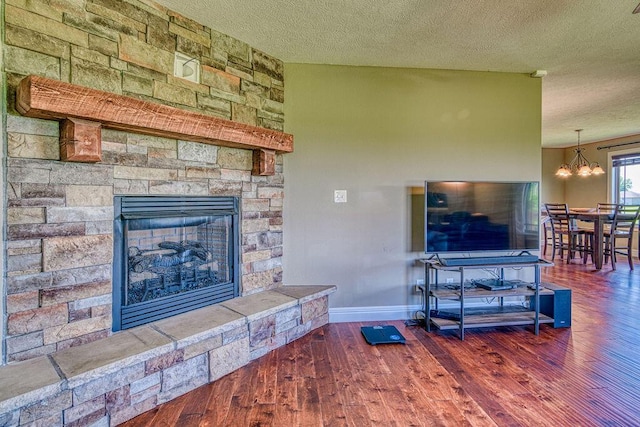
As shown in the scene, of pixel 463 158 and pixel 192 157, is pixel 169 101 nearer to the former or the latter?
pixel 192 157

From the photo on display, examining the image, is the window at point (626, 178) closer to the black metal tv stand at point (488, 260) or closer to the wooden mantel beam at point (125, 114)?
the black metal tv stand at point (488, 260)

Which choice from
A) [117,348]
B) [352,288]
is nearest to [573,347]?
[352,288]

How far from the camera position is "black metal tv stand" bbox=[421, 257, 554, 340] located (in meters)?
2.92

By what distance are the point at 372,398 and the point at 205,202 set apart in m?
1.71

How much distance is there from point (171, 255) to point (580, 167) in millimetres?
7170

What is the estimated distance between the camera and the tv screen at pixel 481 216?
303cm

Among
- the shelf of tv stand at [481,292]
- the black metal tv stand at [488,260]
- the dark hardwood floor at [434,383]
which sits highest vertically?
the black metal tv stand at [488,260]

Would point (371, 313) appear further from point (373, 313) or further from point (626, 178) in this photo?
point (626, 178)

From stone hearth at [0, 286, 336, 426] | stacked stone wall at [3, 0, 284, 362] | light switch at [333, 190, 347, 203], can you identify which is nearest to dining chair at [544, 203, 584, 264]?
light switch at [333, 190, 347, 203]

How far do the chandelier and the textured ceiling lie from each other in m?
3.15

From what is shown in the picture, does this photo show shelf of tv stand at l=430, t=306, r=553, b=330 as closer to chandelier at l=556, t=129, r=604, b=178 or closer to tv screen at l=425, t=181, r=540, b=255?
tv screen at l=425, t=181, r=540, b=255

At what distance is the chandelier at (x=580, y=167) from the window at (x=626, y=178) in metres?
0.33

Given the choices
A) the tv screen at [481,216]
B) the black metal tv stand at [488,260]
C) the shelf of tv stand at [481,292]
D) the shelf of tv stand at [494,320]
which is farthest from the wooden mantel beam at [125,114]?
the shelf of tv stand at [494,320]

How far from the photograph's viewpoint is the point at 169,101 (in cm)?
234
